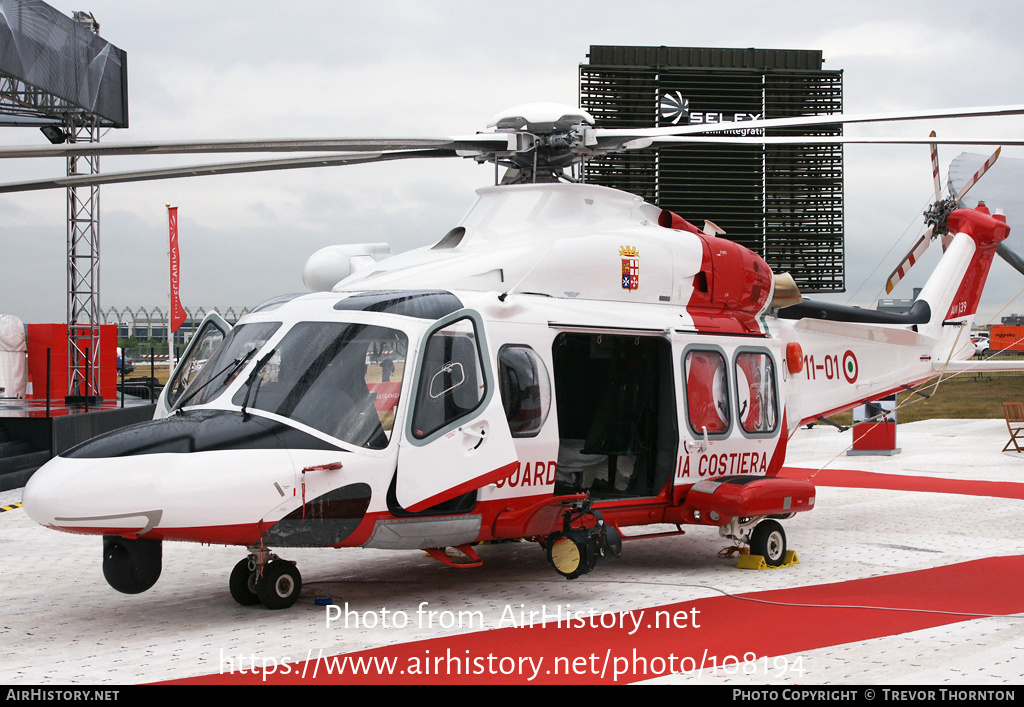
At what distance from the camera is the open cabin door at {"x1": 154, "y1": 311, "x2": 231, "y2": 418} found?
7297 millimetres

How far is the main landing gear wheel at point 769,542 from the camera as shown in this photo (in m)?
8.33

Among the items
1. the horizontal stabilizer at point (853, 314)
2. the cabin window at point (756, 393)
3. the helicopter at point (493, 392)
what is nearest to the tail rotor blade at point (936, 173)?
the horizontal stabilizer at point (853, 314)

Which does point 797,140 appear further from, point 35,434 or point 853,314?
point 35,434

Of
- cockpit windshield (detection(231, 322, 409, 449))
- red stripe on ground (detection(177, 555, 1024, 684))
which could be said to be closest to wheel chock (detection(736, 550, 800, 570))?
red stripe on ground (detection(177, 555, 1024, 684))

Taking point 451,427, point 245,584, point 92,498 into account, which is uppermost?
point 451,427

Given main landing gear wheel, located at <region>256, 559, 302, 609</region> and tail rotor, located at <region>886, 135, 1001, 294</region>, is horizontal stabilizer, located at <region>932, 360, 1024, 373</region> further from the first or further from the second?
main landing gear wheel, located at <region>256, 559, 302, 609</region>

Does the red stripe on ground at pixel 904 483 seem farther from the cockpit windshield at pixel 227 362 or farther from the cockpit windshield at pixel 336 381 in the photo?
the cockpit windshield at pixel 227 362

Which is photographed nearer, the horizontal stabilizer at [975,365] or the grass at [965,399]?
the horizontal stabilizer at [975,365]

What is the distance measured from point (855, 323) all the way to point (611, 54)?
2012 centimetres

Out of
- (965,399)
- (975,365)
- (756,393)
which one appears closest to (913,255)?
(975,365)

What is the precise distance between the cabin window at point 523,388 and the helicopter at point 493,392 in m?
0.02

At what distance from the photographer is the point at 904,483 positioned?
1407 centimetres

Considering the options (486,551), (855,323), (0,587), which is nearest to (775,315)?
(855,323)

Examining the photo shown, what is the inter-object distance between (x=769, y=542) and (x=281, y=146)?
4972 mm
